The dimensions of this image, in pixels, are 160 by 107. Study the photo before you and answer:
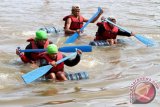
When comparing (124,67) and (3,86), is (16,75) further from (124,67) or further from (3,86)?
(124,67)

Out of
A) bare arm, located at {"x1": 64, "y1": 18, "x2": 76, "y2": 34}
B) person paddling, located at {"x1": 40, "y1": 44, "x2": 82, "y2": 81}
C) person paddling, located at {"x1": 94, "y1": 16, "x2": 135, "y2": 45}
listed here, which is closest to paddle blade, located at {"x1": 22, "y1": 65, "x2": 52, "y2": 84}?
person paddling, located at {"x1": 40, "y1": 44, "x2": 82, "y2": 81}

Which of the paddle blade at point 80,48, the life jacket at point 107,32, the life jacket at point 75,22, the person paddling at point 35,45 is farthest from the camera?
the life jacket at point 75,22

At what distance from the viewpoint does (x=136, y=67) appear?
327 inches

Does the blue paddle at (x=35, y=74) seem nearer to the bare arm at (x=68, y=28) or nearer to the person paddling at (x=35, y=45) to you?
the person paddling at (x=35, y=45)

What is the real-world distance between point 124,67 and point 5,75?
2429 mm

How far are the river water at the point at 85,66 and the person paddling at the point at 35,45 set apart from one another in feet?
0.51

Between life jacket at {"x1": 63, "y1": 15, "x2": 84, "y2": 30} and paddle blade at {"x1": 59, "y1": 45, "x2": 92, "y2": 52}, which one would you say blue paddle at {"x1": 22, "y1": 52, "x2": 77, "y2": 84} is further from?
life jacket at {"x1": 63, "y1": 15, "x2": 84, "y2": 30}

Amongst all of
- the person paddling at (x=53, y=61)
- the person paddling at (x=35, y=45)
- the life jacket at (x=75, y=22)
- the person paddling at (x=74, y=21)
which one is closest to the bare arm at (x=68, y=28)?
the person paddling at (x=74, y=21)

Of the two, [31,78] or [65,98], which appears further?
[31,78]

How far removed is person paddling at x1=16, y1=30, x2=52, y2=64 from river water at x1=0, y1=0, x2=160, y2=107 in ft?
0.51

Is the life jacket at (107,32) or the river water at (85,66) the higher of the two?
the life jacket at (107,32)

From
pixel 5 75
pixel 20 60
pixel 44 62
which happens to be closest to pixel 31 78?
pixel 44 62

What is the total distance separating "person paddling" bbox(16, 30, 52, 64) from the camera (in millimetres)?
7797

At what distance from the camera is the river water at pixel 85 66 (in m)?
6.28
